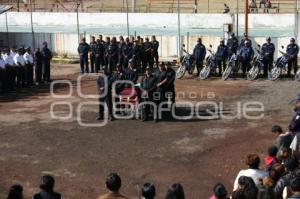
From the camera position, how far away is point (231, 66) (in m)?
24.3

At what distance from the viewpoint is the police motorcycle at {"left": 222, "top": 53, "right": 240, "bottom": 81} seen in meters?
24.1

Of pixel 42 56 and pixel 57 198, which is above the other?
pixel 42 56

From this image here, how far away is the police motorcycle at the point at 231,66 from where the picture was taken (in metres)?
24.1

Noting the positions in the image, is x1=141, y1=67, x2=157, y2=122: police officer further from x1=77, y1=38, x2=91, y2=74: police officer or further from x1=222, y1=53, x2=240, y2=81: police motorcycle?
x1=77, y1=38, x2=91, y2=74: police officer

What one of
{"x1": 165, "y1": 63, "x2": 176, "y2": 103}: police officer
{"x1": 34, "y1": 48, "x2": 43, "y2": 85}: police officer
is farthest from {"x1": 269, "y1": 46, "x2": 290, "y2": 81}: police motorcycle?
{"x1": 34, "y1": 48, "x2": 43, "y2": 85}: police officer

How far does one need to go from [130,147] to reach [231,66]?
32.7 feet

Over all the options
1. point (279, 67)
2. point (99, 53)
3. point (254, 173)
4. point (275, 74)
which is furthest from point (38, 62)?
point (254, 173)

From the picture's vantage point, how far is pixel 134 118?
60.1 feet

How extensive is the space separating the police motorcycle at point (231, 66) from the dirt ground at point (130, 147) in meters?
2.93

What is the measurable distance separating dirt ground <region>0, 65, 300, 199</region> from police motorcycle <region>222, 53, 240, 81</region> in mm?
2926

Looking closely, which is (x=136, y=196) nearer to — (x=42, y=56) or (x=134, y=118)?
(x=134, y=118)

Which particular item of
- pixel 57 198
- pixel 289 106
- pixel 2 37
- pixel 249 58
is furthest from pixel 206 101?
pixel 2 37

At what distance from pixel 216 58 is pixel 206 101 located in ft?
15.3

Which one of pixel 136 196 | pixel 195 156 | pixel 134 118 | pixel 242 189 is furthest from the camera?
pixel 134 118
